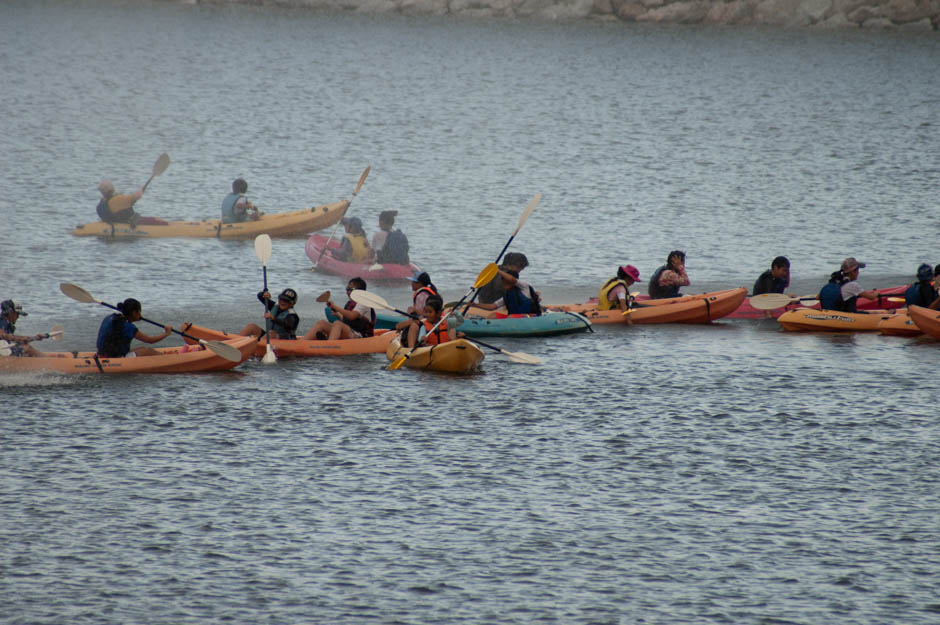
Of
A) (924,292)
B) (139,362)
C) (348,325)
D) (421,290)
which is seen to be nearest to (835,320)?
(924,292)

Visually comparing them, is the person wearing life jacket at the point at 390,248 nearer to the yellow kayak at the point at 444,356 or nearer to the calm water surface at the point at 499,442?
the calm water surface at the point at 499,442

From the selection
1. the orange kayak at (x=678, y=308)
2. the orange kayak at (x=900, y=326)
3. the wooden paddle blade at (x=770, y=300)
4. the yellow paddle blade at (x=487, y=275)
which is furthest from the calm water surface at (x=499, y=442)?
the yellow paddle blade at (x=487, y=275)

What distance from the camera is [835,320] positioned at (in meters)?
24.5

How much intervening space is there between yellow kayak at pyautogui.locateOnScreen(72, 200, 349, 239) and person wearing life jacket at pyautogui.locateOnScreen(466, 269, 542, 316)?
10652 millimetres

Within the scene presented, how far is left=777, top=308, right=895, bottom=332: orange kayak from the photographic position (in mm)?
24516

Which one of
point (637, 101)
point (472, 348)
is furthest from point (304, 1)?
point (472, 348)

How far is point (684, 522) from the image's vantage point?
51.7ft

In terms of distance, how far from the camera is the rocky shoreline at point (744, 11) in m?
87.9

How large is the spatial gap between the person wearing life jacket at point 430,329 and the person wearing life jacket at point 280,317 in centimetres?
191

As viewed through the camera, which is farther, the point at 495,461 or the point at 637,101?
the point at 637,101

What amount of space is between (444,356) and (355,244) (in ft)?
29.7

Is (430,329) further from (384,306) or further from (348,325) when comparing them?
(348,325)

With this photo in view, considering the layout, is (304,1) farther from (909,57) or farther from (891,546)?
(891,546)

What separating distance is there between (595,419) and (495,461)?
2.50m
